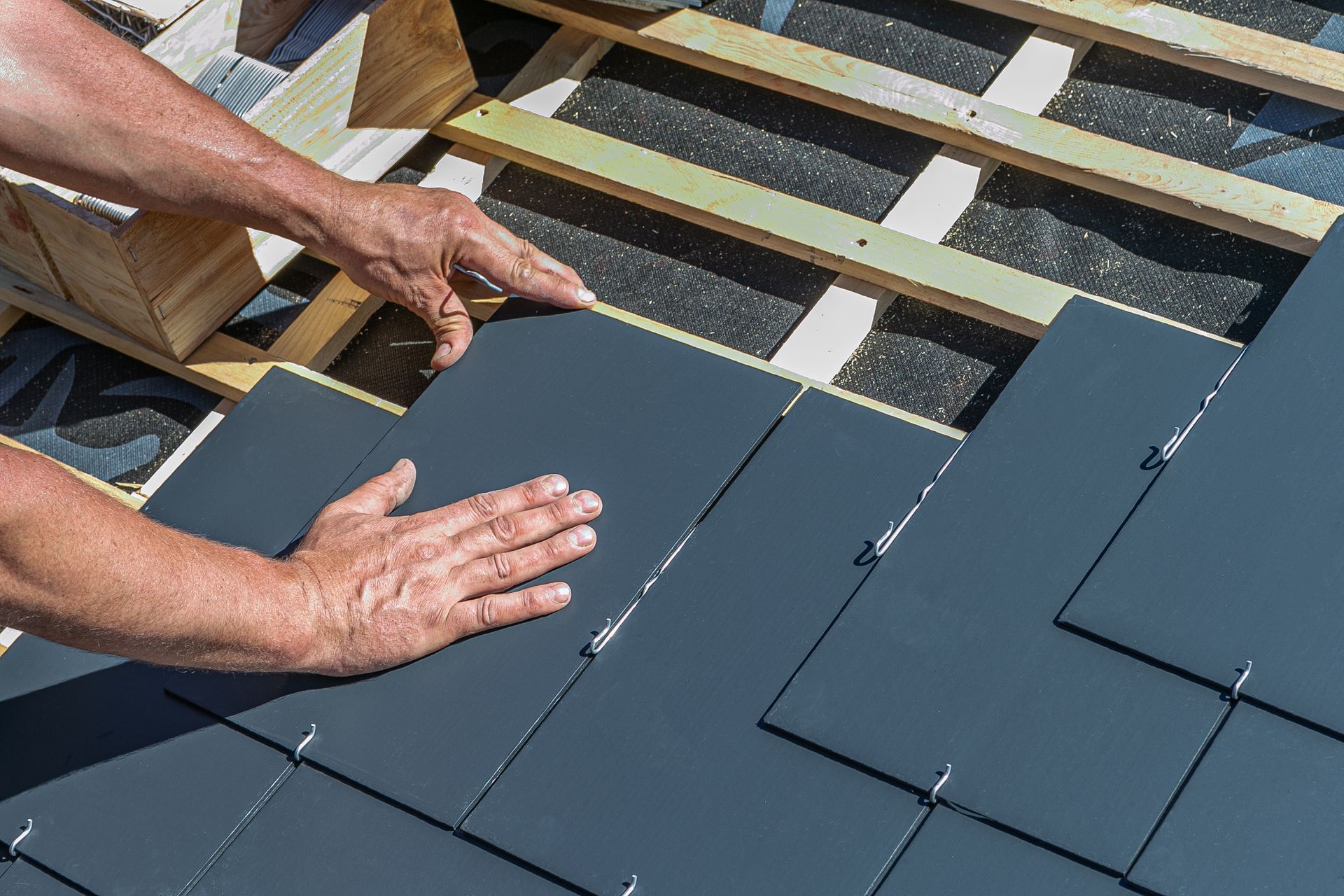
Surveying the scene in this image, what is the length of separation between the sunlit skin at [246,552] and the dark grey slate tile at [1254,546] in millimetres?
746

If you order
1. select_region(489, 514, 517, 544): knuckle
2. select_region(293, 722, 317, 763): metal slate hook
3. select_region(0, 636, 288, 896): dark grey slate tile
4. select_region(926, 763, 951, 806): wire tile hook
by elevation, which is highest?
select_region(926, 763, 951, 806): wire tile hook

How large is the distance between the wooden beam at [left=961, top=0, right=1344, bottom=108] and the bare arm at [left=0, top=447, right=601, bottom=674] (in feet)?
4.84

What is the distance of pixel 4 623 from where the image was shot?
167 cm

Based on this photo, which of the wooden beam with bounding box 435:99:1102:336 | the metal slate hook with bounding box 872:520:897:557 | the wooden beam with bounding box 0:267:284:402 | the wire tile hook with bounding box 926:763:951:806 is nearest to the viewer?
the wire tile hook with bounding box 926:763:951:806

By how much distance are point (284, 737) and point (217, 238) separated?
1057mm

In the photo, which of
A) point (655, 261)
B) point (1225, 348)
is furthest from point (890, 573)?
point (655, 261)

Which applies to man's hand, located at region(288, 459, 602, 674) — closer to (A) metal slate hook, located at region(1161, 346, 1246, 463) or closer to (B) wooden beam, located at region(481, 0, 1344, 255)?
(A) metal slate hook, located at region(1161, 346, 1246, 463)

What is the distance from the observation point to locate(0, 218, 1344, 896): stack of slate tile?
1594 mm

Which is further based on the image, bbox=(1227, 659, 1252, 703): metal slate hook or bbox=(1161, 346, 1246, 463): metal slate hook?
bbox=(1161, 346, 1246, 463): metal slate hook

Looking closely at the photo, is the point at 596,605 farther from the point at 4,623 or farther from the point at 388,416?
the point at 4,623

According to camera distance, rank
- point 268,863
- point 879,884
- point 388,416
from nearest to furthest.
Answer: point 879,884 < point 268,863 < point 388,416

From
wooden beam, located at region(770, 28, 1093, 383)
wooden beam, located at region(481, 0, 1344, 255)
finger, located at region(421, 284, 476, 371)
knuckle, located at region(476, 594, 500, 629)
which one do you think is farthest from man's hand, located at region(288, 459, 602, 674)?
wooden beam, located at region(481, 0, 1344, 255)

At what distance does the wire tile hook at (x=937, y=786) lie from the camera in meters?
1.61

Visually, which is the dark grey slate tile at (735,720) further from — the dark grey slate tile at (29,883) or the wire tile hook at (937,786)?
the dark grey slate tile at (29,883)
